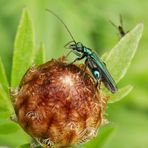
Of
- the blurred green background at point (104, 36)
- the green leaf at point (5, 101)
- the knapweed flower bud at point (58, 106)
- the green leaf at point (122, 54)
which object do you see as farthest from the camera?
the blurred green background at point (104, 36)

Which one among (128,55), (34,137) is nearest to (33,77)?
(34,137)

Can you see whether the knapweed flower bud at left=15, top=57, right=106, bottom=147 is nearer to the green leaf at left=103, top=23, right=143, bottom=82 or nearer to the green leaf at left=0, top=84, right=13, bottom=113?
the green leaf at left=0, top=84, right=13, bottom=113

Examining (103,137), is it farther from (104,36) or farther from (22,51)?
(104,36)

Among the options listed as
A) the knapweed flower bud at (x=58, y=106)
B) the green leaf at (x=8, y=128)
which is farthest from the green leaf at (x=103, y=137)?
the green leaf at (x=8, y=128)

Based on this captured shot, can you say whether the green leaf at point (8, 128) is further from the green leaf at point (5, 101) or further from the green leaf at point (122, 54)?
the green leaf at point (122, 54)

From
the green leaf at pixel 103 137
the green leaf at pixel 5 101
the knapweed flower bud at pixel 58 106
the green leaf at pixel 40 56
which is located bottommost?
the green leaf at pixel 103 137

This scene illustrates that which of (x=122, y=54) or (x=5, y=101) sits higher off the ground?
(x=5, y=101)

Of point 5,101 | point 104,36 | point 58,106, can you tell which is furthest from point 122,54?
point 104,36
